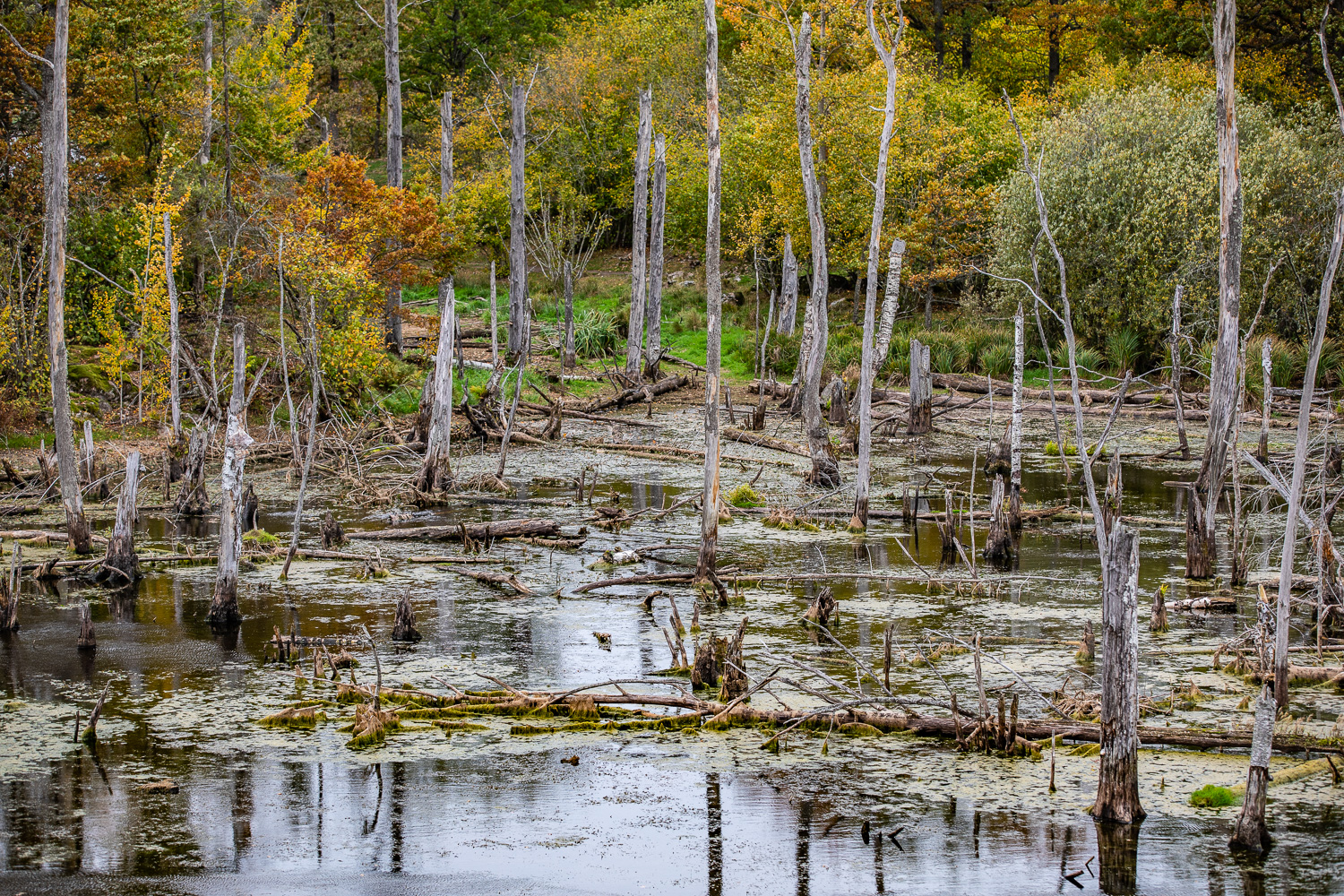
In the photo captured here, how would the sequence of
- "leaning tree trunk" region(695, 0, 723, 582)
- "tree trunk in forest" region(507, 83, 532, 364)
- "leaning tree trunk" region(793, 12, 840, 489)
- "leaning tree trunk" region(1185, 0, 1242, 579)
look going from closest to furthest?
"leaning tree trunk" region(695, 0, 723, 582)
"leaning tree trunk" region(1185, 0, 1242, 579)
"leaning tree trunk" region(793, 12, 840, 489)
"tree trunk in forest" region(507, 83, 532, 364)

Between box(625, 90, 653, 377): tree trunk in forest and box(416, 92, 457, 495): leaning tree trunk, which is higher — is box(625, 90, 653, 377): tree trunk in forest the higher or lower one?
the higher one

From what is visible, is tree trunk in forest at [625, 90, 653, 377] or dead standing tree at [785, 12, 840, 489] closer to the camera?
dead standing tree at [785, 12, 840, 489]

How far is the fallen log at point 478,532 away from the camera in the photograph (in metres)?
13.5

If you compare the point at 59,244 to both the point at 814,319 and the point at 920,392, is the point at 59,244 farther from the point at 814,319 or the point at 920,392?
the point at 920,392

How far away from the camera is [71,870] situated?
5.80 m

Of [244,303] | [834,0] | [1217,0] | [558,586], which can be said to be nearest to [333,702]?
[558,586]

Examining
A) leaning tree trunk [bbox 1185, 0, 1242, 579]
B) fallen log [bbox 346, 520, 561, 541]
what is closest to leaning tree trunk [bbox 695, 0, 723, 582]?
fallen log [bbox 346, 520, 561, 541]

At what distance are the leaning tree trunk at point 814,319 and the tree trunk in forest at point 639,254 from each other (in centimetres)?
492

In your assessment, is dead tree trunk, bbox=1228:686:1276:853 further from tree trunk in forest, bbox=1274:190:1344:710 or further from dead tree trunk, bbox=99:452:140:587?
dead tree trunk, bbox=99:452:140:587

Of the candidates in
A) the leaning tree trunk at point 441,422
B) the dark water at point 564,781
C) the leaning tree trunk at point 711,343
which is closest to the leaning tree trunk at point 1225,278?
the dark water at point 564,781

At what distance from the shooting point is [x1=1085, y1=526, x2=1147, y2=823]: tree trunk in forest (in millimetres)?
5832

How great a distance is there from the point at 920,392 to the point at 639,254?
348 inches

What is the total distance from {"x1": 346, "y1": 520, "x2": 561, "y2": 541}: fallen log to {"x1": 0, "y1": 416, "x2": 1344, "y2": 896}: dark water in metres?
2.24

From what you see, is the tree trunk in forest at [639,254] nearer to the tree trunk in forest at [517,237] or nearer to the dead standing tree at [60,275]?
the tree trunk in forest at [517,237]
